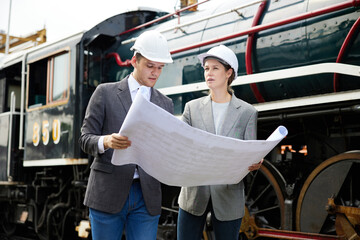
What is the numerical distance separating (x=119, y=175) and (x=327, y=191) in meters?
2.00

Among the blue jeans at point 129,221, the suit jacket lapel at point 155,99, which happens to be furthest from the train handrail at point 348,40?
the blue jeans at point 129,221

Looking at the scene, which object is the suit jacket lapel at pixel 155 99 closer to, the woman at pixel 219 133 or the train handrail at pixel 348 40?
the woman at pixel 219 133

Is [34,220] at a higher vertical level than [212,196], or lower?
lower

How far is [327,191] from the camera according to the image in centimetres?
337

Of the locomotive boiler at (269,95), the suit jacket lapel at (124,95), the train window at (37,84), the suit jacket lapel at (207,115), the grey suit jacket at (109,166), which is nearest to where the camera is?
the grey suit jacket at (109,166)

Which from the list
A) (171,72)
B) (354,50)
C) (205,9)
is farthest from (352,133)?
(205,9)

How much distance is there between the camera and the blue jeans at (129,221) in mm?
2004

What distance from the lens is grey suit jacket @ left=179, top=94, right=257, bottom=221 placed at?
2129 millimetres

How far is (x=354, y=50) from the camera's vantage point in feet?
10.2

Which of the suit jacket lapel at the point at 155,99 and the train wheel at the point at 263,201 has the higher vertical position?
the suit jacket lapel at the point at 155,99

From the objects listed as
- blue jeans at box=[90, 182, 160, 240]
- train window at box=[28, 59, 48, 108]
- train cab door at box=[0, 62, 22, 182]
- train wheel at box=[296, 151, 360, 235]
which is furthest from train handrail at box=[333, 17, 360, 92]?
train cab door at box=[0, 62, 22, 182]

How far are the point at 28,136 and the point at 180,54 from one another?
2.64 metres

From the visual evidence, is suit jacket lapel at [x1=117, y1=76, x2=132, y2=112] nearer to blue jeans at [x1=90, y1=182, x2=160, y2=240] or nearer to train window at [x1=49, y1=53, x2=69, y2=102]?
blue jeans at [x1=90, y1=182, x2=160, y2=240]

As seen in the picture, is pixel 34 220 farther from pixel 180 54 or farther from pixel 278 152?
pixel 278 152
